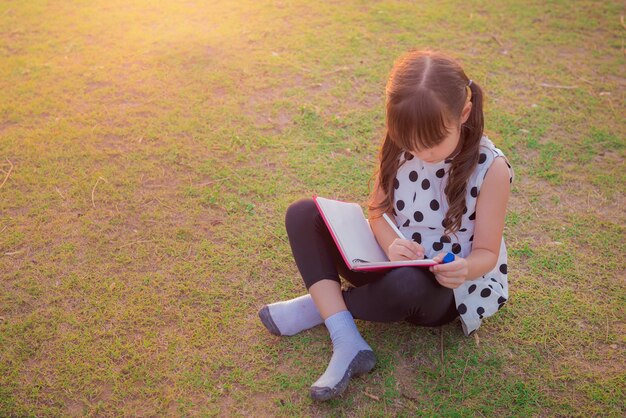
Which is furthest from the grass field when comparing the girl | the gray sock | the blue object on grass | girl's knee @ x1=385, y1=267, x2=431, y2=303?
the blue object on grass

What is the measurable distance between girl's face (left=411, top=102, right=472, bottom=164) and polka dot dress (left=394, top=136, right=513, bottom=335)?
0.52ft

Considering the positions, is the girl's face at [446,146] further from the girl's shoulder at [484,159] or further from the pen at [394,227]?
the pen at [394,227]

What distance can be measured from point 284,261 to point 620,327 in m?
1.58

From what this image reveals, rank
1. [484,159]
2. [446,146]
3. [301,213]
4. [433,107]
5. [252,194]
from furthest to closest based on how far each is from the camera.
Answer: [252,194], [301,213], [484,159], [446,146], [433,107]

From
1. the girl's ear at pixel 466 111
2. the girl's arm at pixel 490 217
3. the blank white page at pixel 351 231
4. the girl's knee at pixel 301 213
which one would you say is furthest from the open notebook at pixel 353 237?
the girl's ear at pixel 466 111

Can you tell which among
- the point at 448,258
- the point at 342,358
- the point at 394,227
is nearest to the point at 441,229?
the point at 394,227

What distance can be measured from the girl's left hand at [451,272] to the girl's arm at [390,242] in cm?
13

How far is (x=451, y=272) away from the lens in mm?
2029

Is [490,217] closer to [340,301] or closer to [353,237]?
[353,237]

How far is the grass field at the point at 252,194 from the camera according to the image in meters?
2.29

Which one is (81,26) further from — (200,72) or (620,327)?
(620,327)

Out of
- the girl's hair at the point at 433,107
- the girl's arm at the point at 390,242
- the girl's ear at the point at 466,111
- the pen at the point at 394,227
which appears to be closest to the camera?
the girl's hair at the point at 433,107

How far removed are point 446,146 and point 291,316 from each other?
1.00 metres

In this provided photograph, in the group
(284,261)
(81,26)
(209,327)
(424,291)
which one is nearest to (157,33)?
(81,26)
